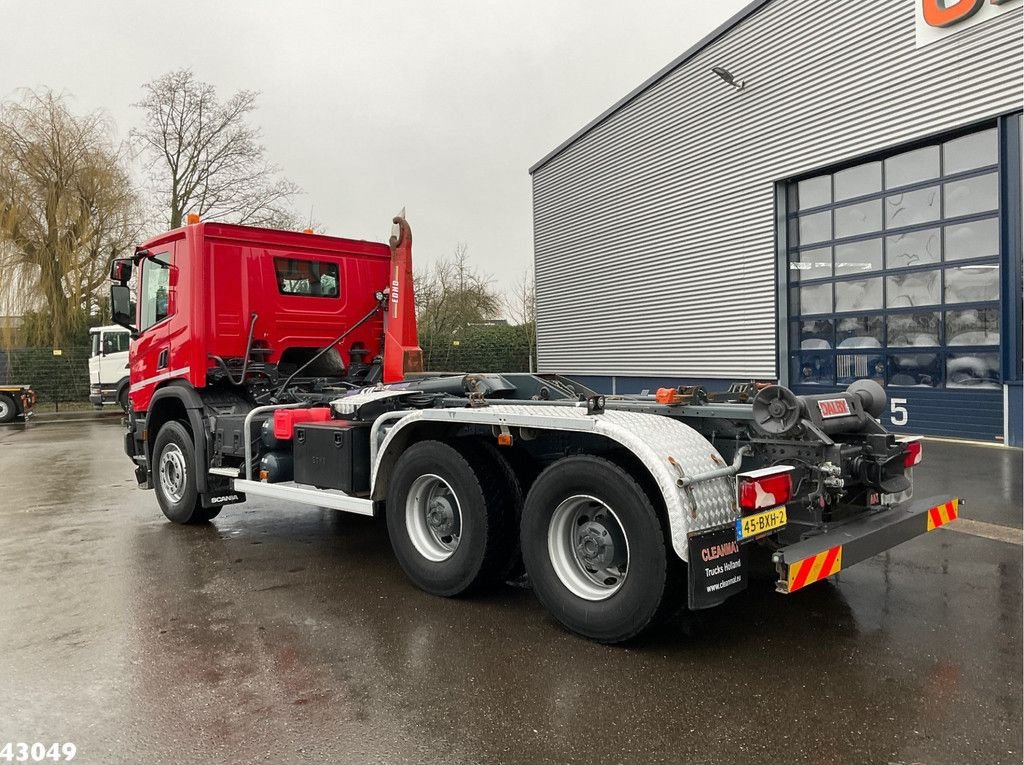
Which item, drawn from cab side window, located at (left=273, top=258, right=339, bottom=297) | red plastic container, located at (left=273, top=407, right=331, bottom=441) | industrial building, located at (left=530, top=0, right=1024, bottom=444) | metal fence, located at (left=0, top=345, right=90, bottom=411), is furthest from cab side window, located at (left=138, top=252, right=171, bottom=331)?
metal fence, located at (left=0, top=345, right=90, bottom=411)

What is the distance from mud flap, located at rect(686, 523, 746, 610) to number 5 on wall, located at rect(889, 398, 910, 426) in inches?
415

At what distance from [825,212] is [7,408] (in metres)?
21.9

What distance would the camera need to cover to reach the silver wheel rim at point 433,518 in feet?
15.9

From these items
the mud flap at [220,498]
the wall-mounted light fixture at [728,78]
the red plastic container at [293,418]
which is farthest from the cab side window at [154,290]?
the wall-mounted light fixture at [728,78]

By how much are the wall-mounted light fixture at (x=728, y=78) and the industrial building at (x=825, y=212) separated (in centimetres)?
4

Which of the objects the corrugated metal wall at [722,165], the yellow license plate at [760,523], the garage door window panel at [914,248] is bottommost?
the yellow license plate at [760,523]

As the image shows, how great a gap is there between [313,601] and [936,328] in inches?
440

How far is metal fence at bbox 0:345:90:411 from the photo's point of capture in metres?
26.0

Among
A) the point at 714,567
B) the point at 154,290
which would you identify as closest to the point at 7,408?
the point at 154,290

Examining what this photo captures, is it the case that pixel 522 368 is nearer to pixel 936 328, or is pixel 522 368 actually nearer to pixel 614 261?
pixel 614 261

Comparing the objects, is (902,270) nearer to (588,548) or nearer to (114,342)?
(588,548)

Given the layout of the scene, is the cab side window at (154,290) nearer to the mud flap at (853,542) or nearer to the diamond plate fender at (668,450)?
the diamond plate fender at (668,450)

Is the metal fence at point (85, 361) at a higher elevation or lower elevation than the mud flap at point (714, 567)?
higher

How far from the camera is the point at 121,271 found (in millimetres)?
7641
